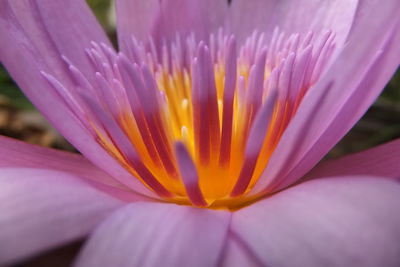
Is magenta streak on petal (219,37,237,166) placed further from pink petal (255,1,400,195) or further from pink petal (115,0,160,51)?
pink petal (115,0,160,51)

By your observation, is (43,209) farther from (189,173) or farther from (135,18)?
(135,18)

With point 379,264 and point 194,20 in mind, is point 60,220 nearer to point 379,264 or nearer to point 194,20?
point 379,264

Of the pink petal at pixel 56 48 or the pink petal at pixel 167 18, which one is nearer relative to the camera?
the pink petal at pixel 56 48

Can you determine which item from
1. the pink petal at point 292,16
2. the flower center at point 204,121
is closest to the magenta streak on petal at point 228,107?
the flower center at point 204,121

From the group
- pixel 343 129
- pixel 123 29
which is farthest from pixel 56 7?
pixel 343 129

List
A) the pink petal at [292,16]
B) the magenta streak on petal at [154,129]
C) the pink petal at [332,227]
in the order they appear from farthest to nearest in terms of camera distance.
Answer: the pink petal at [292,16]
the magenta streak on petal at [154,129]
the pink petal at [332,227]

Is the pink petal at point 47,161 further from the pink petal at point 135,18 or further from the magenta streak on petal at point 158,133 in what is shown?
the pink petal at point 135,18

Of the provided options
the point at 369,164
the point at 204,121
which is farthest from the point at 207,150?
the point at 369,164
